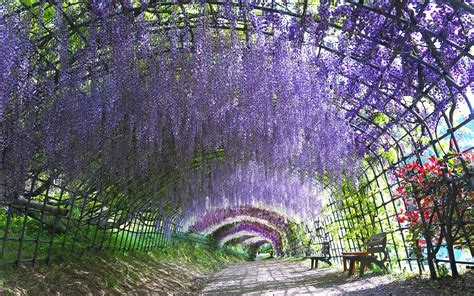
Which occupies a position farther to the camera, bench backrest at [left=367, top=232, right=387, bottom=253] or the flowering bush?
bench backrest at [left=367, top=232, right=387, bottom=253]

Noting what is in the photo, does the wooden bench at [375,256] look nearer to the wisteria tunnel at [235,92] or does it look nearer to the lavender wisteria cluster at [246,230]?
the wisteria tunnel at [235,92]

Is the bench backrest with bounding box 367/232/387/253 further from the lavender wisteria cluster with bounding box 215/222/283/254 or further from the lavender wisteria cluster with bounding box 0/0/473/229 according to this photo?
the lavender wisteria cluster with bounding box 215/222/283/254

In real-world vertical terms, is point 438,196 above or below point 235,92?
below

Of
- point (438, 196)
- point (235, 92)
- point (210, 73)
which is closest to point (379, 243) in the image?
point (438, 196)

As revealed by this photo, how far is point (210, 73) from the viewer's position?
5.51 metres

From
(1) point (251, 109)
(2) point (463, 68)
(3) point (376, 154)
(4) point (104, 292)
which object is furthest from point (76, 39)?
(3) point (376, 154)

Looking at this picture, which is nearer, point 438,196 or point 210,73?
point 210,73

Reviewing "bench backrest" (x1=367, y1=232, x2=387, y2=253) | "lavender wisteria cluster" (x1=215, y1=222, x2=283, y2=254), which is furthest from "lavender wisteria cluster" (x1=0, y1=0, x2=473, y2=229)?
"lavender wisteria cluster" (x1=215, y1=222, x2=283, y2=254)

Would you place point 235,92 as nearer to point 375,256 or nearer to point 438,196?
point 438,196

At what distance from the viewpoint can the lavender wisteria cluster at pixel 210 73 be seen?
190 inches

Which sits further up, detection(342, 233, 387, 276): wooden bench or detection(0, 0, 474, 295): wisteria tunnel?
detection(0, 0, 474, 295): wisteria tunnel

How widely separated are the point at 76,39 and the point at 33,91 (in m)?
0.85

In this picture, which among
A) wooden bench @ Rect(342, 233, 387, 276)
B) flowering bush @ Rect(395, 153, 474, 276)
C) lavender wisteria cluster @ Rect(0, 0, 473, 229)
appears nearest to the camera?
lavender wisteria cluster @ Rect(0, 0, 473, 229)

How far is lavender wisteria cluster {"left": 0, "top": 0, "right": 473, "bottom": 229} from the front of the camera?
4836 mm
